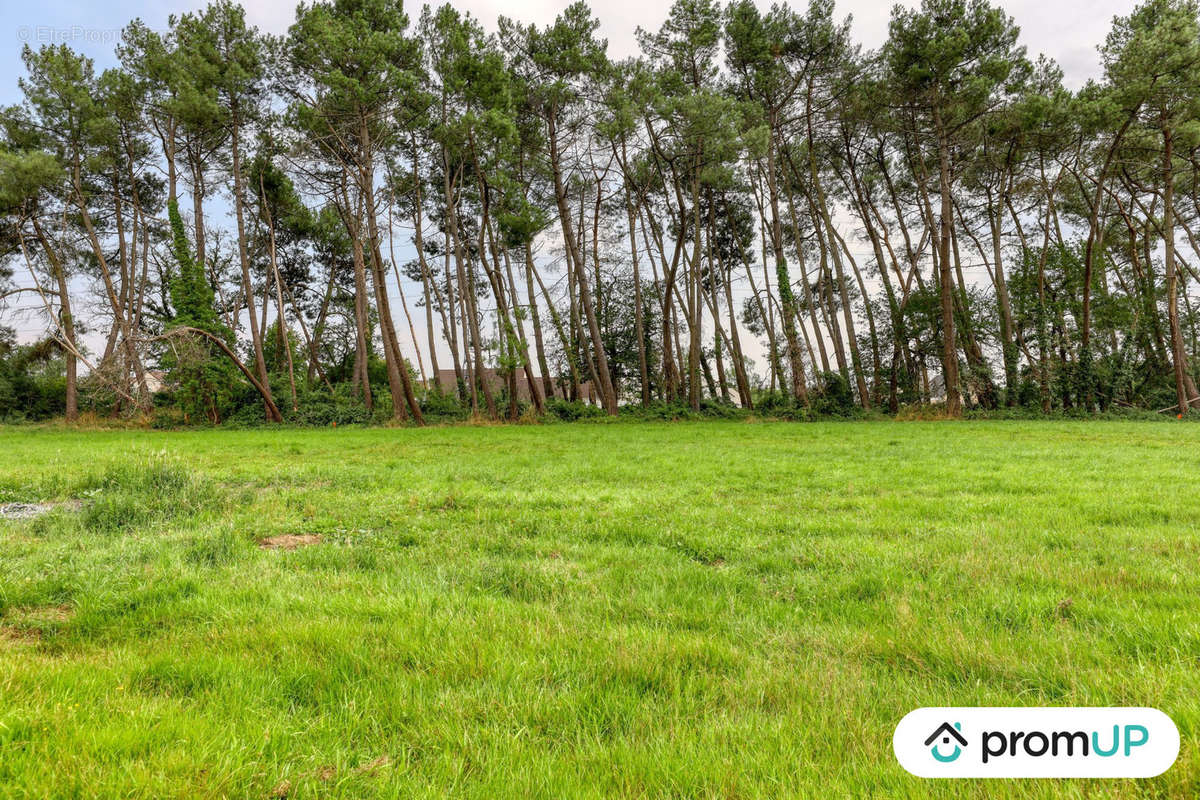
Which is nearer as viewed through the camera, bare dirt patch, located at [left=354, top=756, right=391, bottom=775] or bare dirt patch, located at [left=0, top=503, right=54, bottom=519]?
bare dirt patch, located at [left=354, top=756, right=391, bottom=775]

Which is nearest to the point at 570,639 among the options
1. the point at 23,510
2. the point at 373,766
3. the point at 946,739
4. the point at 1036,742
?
the point at 373,766

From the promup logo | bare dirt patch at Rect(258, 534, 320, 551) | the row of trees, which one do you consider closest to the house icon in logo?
the promup logo

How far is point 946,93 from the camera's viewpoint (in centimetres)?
2147

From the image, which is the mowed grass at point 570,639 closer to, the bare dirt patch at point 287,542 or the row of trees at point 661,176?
the bare dirt patch at point 287,542

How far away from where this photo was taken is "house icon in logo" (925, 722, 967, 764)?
1563 millimetres

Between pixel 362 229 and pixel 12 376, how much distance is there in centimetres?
2294

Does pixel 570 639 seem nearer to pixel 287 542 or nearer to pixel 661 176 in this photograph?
pixel 287 542

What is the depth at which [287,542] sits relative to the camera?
14.9 feet

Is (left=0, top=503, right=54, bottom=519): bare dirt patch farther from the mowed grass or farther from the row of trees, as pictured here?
the row of trees

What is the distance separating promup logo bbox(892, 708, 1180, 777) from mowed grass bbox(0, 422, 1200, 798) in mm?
64

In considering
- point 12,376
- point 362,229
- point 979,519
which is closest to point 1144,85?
point 979,519

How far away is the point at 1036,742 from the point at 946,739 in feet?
0.86

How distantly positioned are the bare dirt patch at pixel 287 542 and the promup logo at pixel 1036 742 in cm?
427

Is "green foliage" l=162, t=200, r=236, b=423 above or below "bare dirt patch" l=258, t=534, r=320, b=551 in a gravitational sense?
above
